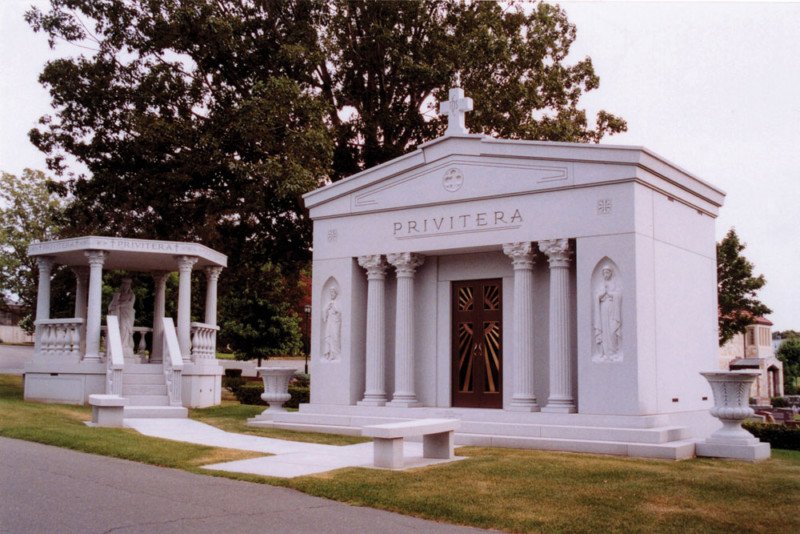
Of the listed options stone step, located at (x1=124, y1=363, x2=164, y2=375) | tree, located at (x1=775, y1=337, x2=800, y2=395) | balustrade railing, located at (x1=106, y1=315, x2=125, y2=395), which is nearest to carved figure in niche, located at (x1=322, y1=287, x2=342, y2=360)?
balustrade railing, located at (x1=106, y1=315, x2=125, y2=395)

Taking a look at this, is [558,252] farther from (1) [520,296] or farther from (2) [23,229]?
(2) [23,229]

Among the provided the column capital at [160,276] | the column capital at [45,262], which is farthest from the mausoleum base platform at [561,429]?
the column capital at [160,276]

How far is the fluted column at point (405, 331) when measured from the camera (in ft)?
51.6

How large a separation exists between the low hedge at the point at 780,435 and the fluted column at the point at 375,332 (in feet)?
26.8

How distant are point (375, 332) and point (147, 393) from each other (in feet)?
22.6

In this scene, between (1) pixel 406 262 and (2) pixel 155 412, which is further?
(2) pixel 155 412

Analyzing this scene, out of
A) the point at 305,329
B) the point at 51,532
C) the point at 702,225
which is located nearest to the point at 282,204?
the point at 702,225

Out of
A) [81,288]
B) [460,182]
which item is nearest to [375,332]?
[460,182]

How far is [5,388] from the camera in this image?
2323 centimetres

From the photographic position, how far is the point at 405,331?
15867 mm

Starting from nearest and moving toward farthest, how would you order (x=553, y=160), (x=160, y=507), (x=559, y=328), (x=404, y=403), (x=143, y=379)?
(x=160, y=507) < (x=559, y=328) < (x=553, y=160) < (x=404, y=403) < (x=143, y=379)

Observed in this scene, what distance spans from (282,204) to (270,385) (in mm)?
8857

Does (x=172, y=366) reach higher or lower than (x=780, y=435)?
higher

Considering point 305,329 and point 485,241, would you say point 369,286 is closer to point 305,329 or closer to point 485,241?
point 485,241
